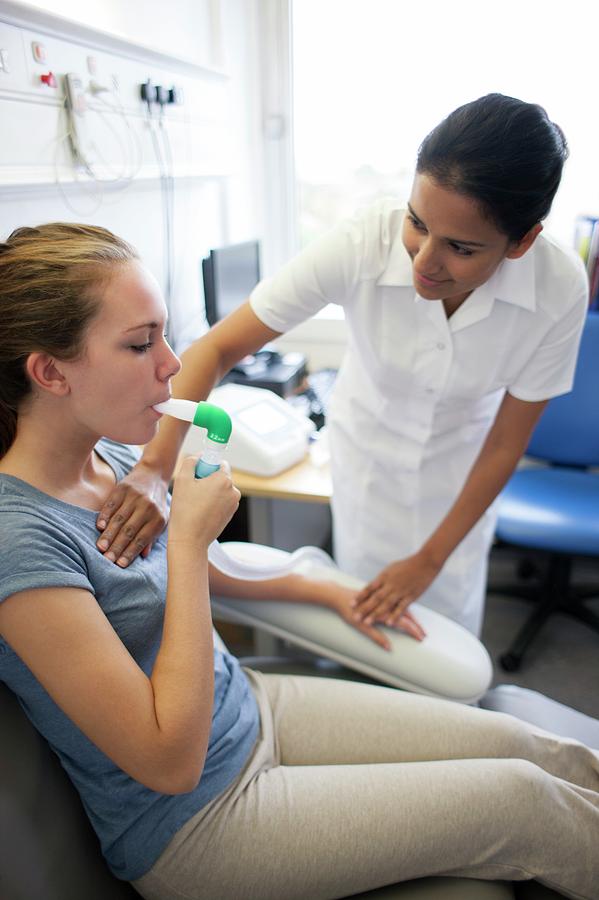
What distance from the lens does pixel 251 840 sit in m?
0.82

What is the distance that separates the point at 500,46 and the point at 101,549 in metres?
2.37

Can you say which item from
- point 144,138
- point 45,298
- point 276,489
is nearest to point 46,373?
point 45,298

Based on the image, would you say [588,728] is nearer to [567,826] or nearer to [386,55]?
[567,826]

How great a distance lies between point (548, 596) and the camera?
2.26 meters

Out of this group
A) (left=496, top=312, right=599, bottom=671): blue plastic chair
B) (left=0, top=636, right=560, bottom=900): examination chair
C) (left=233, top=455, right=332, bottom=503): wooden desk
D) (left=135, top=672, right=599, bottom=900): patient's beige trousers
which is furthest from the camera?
(left=496, top=312, right=599, bottom=671): blue plastic chair

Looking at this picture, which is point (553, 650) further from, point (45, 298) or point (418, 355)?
point (45, 298)

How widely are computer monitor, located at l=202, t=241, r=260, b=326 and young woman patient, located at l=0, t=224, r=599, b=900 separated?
3.65ft

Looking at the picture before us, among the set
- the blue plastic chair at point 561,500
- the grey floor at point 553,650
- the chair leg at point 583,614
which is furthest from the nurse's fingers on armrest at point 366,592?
the chair leg at point 583,614

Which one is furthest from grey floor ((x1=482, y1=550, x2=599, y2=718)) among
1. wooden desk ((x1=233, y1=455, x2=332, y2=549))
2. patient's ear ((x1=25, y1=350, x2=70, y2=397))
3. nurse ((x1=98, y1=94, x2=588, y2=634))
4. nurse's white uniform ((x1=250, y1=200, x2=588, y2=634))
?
patient's ear ((x1=25, y1=350, x2=70, y2=397))

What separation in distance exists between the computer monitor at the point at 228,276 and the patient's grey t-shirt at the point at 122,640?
122cm

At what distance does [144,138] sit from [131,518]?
132 centimetres

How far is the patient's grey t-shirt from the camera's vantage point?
0.71 meters

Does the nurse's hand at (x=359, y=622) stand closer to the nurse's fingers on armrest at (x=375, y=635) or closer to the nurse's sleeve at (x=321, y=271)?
the nurse's fingers on armrest at (x=375, y=635)

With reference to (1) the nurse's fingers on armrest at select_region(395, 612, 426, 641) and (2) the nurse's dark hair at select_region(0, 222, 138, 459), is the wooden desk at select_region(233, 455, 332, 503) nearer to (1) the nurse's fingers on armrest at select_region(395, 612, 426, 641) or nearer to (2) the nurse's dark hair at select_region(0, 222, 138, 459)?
(1) the nurse's fingers on armrest at select_region(395, 612, 426, 641)
